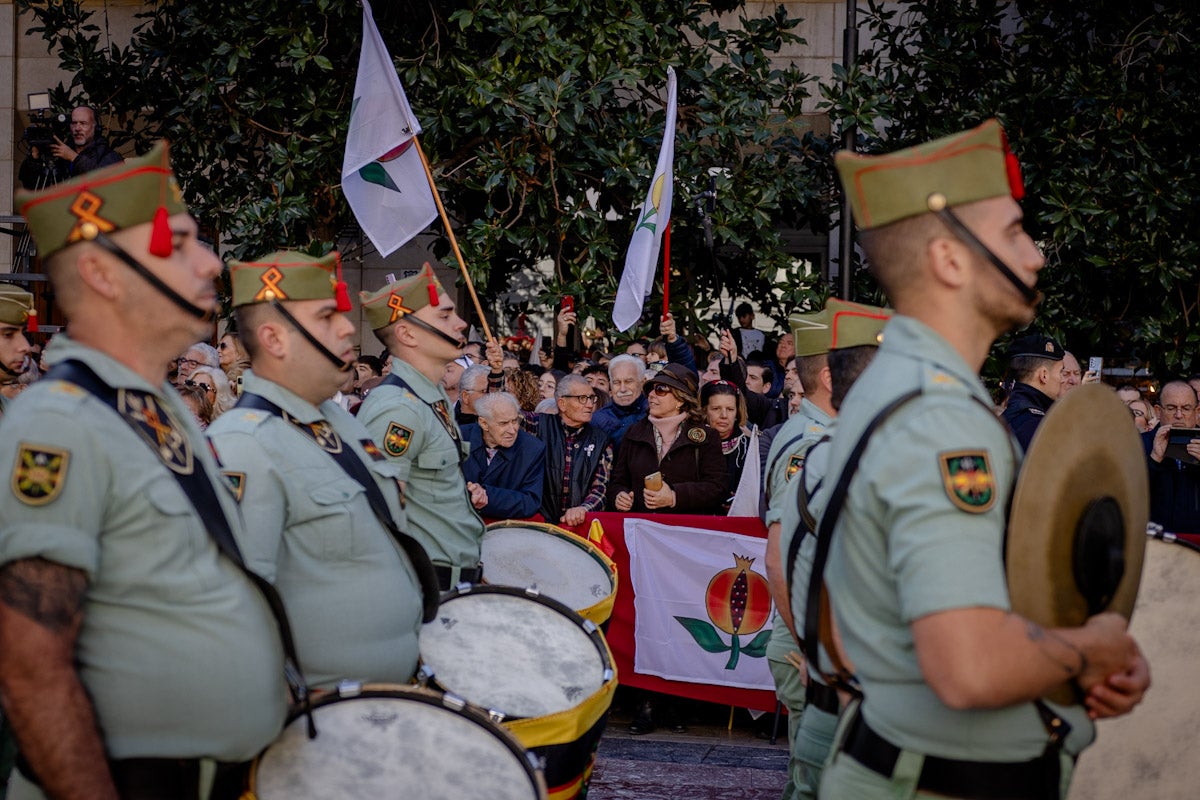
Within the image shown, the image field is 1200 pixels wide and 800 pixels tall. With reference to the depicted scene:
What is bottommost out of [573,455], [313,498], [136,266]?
[573,455]

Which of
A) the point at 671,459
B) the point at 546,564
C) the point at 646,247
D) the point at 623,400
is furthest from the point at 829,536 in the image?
the point at 646,247

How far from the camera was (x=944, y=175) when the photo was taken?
258 cm

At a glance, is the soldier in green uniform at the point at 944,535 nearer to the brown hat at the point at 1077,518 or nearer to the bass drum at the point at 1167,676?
the brown hat at the point at 1077,518

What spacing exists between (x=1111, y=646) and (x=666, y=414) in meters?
6.31

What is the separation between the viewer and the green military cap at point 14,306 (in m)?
6.08

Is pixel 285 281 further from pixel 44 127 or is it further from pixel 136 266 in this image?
pixel 44 127

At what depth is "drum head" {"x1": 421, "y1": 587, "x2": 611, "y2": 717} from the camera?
452 cm

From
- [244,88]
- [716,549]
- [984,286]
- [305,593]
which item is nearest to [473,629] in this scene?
[305,593]

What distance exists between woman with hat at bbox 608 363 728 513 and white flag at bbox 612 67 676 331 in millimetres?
2489

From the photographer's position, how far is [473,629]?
4.75 metres

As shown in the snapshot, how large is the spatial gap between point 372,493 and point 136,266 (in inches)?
51.2

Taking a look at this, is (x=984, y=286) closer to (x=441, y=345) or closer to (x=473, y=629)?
(x=473, y=629)

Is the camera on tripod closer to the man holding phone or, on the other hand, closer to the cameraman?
the cameraman

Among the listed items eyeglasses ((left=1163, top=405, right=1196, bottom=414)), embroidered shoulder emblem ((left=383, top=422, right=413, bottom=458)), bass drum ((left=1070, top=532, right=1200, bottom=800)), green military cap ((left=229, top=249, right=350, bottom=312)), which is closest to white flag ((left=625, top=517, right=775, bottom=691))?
embroidered shoulder emblem ((left=383, top=422, right=413, bottom=458))
